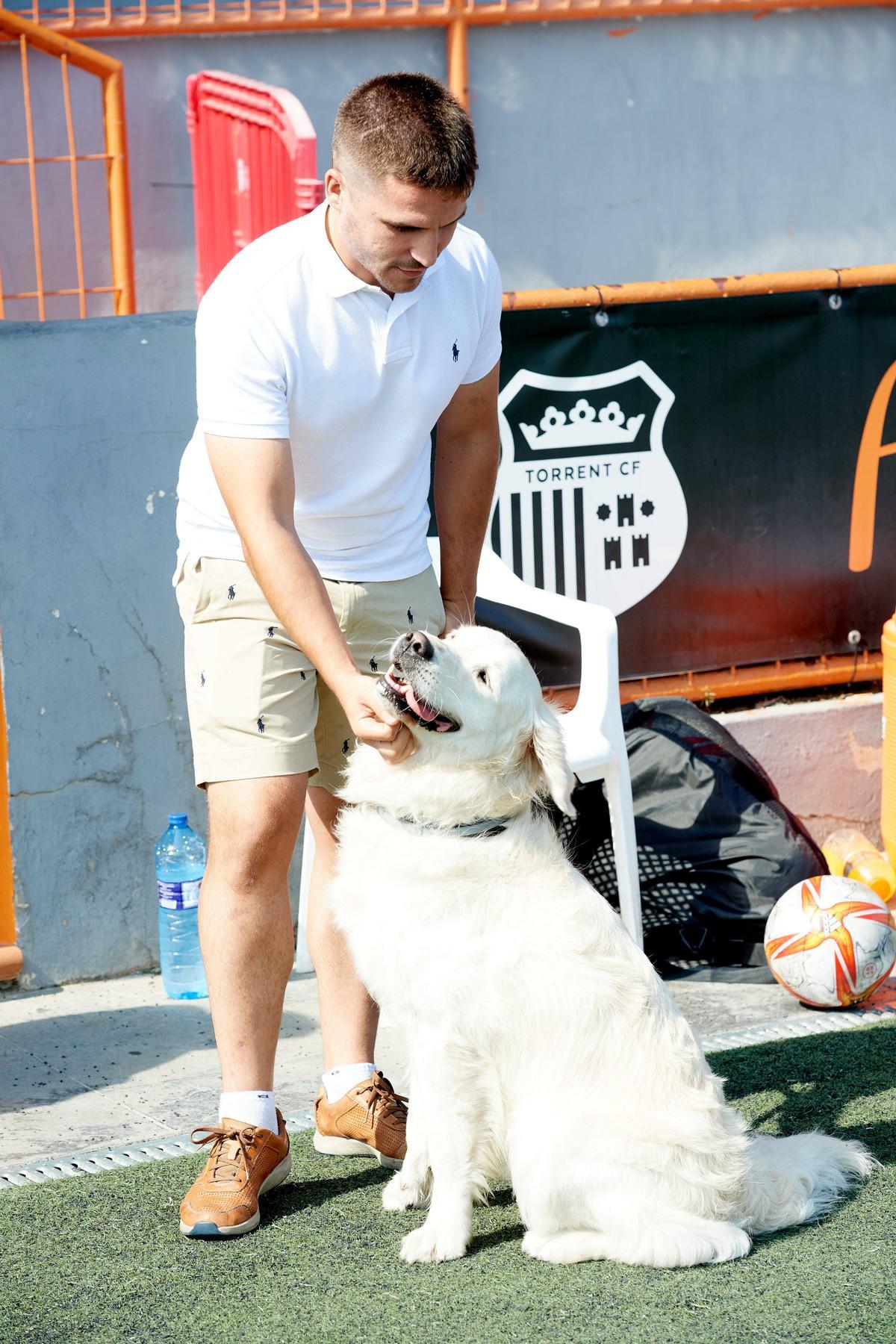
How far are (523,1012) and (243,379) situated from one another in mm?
1361

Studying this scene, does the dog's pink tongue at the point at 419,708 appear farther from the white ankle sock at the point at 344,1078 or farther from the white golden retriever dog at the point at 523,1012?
the white ankle sock at the point at 344,1078

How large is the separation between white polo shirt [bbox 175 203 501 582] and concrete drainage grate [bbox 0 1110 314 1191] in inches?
55.0

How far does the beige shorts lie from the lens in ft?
10.6

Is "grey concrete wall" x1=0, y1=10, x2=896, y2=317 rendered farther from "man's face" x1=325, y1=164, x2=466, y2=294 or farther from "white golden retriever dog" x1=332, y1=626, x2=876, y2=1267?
"white golden retriever dog" x1=332, y1=626, x2=876, y2=1267

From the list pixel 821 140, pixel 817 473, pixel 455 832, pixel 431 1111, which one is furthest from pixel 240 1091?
pixel 821 140

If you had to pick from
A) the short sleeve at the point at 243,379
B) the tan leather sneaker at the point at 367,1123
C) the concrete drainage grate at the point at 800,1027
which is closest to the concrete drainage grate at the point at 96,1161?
the tan leather sneaker at the point at 367,1123

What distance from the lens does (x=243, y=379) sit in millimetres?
3020

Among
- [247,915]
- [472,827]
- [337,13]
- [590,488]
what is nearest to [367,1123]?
[247,915]

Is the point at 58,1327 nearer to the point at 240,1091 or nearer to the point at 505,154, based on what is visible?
the point at 240,1091

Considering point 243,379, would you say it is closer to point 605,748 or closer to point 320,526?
point 320,526

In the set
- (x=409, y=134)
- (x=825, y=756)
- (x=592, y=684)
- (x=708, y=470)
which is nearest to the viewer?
(x=409, y=134)

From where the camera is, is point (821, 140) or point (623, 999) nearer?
point (623, 999)

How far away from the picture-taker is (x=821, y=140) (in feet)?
29.2

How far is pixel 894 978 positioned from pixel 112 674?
8.47 ft
